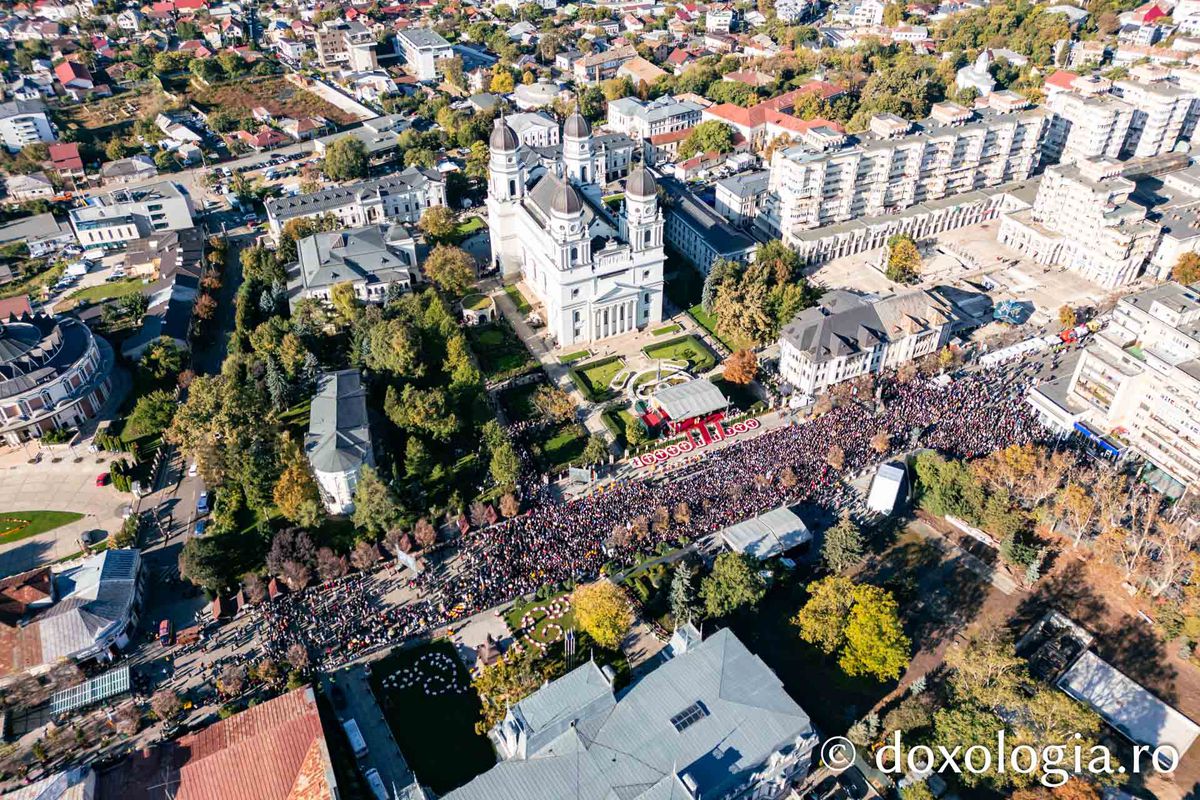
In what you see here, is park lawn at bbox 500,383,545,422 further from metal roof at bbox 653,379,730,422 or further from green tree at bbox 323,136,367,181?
green tree at bbox 323,136,367,181

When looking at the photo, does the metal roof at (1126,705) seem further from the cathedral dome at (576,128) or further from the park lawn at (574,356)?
the cathedral dome at (576,128)

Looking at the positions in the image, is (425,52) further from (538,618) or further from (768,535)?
(538,618)

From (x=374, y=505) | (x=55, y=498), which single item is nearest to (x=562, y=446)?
(x=374, y=505)

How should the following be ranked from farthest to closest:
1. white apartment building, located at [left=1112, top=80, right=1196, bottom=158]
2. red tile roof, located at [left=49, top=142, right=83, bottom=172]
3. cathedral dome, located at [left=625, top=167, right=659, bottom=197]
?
red tile roof, located at [left=49, top=142, right=83, bottom=172]
white apartment building, located at [left=1112, top=80, right=1196, bottom=158]
cathedral dome, located at [left=625, top=167, right=659, bottom=197]

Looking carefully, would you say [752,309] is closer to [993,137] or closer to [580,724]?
[580,724]

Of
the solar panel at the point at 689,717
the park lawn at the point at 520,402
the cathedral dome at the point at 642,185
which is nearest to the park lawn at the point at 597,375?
the park lawn at the point at 520,402

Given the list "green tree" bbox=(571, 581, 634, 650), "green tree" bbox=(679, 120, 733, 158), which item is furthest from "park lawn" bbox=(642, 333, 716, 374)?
"green tree" bbox=(679, 120, 733, 158)
